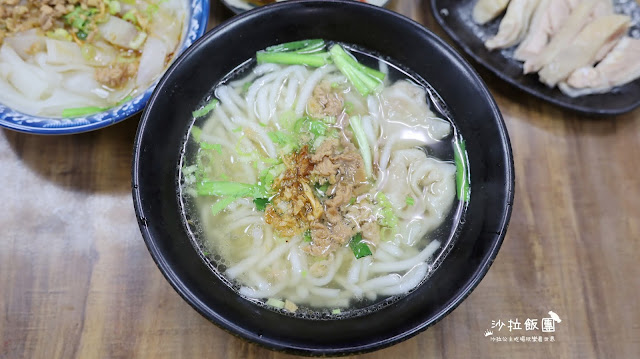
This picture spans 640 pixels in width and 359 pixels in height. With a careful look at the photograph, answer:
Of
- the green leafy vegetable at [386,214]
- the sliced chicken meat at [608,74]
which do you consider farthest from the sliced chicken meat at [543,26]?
the green leafy vegetable at [386,214]

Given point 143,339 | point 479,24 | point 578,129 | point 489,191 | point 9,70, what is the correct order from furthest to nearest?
point 479,24 → point 578,129 → point 9,70 → point 143,339 → point 489,191

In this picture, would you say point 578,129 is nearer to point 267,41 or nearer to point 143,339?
point 267,41

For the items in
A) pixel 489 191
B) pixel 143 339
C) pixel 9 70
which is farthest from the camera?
pixel 9 70

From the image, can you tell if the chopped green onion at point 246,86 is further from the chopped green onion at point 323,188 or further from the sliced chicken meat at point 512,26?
the sliced chicken meat at point 512,26

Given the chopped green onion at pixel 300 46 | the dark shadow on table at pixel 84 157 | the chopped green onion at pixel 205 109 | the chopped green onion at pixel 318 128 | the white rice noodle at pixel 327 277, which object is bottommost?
the dark shadow on table at pixel 84 157

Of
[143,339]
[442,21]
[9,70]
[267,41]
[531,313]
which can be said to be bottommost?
[143,339]

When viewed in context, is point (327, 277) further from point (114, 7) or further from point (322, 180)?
point (114, 7)

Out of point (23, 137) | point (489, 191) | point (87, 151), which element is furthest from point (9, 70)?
point (489, 191)
